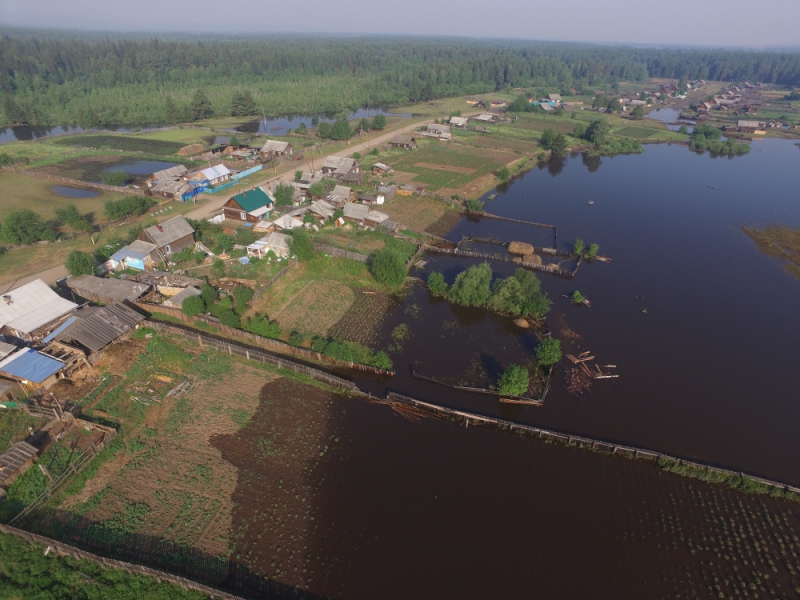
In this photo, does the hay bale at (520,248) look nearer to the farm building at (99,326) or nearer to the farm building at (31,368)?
the farm building at (99,326)

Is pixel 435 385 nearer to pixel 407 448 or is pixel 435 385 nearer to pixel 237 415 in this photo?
pixel 407 448

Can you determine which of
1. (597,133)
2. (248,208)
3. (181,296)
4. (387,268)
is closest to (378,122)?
(597,133)

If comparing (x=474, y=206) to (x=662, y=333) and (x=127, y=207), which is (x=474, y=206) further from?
(x=127, y=207)

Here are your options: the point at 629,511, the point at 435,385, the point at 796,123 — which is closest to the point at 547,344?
the point at 435,385

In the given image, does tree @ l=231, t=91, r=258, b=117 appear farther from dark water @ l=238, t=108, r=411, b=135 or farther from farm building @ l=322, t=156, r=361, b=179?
farm building @ l=322, t=156, r=361, b=179

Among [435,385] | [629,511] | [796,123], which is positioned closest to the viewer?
[629,511]

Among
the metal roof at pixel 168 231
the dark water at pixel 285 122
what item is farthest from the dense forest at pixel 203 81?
the metal roof at pixel 168 231
